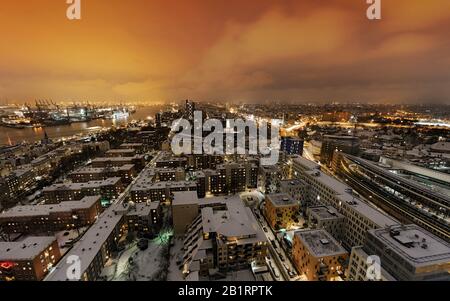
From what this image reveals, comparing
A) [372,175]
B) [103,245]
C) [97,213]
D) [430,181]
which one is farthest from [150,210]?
[430,181]

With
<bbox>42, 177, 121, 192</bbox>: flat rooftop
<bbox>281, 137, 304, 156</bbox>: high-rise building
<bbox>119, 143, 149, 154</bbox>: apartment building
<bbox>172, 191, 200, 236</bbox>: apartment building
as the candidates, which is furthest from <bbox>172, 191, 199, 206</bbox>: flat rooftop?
<bbox>119, 143, 149, 154</bbox>: apartment building

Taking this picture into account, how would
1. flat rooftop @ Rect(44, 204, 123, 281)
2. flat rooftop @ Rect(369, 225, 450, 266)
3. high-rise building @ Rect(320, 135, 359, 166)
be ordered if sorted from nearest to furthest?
flat rooftop @ Rect(369, 225, 450, 266)
flat rooftop @ Rect(44, 204, 123, 281)
high-rise building @ Rect(320, 135, 359, 166)

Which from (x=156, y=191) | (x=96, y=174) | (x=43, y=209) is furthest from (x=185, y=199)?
(x=96, y=174)

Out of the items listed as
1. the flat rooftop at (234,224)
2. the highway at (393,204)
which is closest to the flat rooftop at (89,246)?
the flat rooftop at (234,224)

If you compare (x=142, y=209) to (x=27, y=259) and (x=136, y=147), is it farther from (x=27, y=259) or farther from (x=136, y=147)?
(x=136, y=147)

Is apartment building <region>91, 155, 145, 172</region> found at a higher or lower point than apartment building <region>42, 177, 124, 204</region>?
higher

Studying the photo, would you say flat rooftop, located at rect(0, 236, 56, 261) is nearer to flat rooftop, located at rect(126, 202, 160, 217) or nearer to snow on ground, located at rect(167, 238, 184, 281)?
flat rooftop, located at rect(126, 202, 160, 217)
